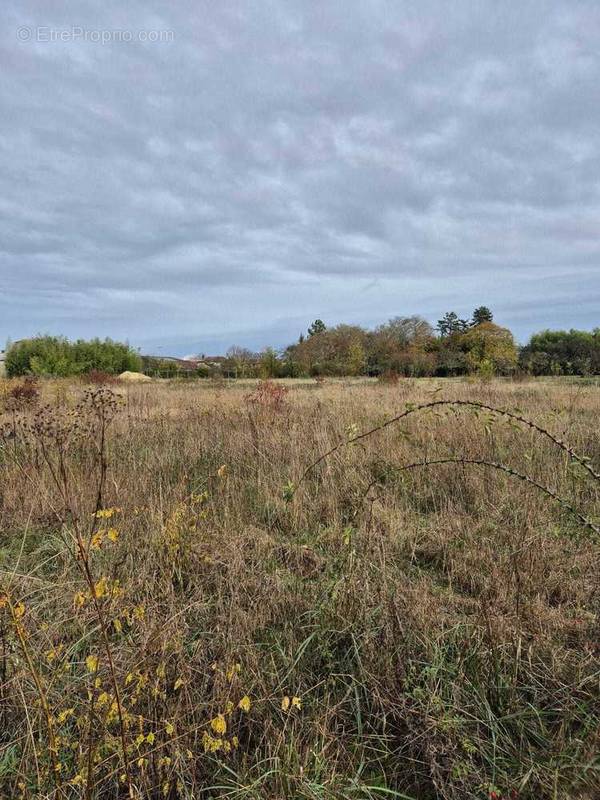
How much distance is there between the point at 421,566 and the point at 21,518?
3.09m

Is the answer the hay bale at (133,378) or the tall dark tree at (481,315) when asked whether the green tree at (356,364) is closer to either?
the hay bale at (133,378)

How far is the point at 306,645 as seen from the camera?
1.88 metres

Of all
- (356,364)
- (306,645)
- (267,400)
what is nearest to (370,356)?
(356,364)

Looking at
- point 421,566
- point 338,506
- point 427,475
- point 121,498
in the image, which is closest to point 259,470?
point 338,506

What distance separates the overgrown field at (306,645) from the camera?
1320 millimetres

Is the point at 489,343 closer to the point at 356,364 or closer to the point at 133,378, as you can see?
the point at 356,364

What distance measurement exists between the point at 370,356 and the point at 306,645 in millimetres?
45734

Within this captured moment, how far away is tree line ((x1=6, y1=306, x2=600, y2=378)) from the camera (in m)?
Result: 28.8

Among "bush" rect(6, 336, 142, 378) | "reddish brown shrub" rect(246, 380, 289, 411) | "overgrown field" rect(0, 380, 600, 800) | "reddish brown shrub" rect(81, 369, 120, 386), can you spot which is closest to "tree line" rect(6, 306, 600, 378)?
"bush" rect(6, 336, 142, 378)

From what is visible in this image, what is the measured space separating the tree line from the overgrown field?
49.2 feet

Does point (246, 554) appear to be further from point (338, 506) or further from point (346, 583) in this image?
point (338, 506)

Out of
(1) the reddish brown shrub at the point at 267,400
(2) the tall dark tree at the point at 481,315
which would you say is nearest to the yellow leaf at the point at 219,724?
(1) the reddish brown shrub at the point at 267,400

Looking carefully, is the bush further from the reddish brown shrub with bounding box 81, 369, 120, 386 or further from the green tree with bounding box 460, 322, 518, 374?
the green tree with bounding box 460, 322, 518, 374

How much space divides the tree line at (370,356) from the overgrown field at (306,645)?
15.0m
